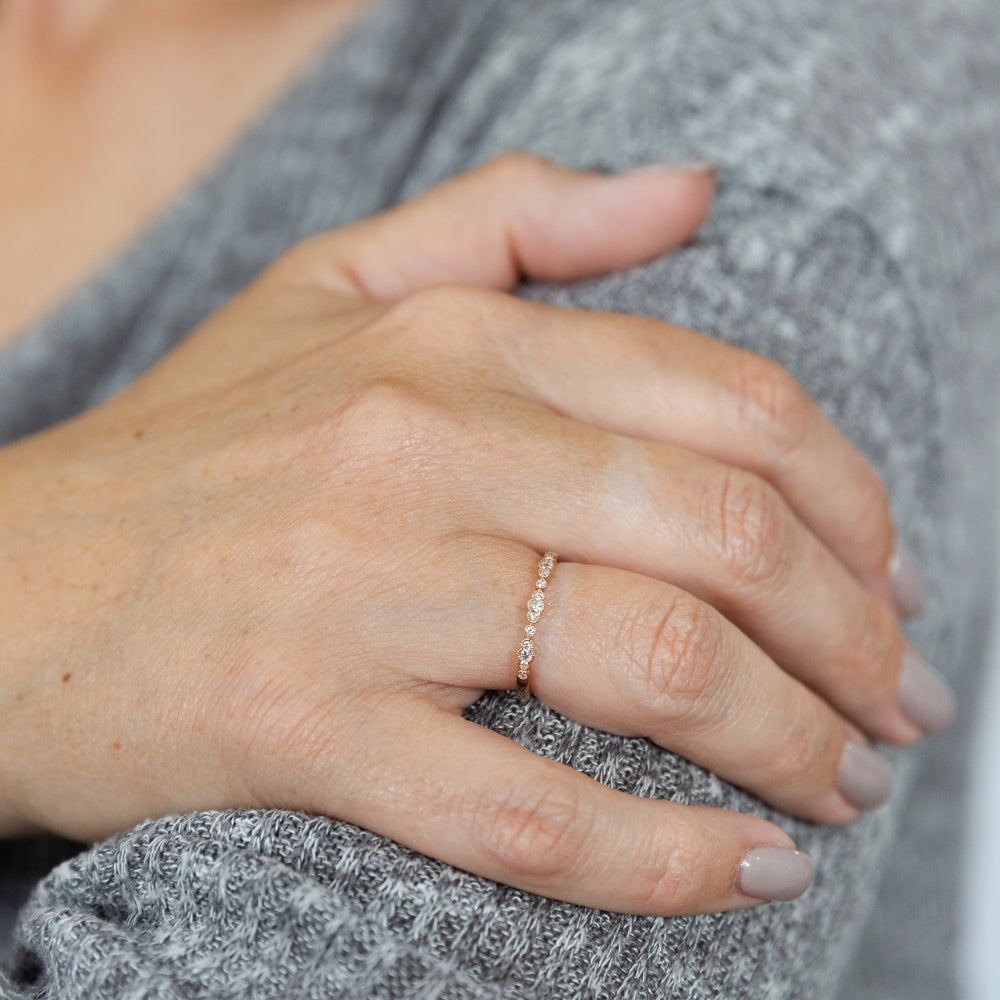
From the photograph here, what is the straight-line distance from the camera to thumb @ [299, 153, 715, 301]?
0.65 meters

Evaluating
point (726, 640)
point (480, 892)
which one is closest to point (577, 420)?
point (726, 640)

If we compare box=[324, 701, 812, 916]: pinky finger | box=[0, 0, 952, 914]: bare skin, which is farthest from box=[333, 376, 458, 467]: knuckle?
box=[324, 701, 812, 916]: pinky finger

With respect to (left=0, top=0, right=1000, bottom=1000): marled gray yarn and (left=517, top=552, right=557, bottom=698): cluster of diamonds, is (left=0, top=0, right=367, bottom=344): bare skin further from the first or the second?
(left=517, top=552, right=557, bottom=698): cluster of diamonds

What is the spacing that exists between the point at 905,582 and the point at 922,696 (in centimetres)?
8

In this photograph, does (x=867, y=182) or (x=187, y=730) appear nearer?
(x=187, y=730)

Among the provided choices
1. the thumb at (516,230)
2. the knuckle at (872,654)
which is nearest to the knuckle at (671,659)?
the knuckle at (872,654)

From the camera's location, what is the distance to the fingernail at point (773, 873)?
0.50m

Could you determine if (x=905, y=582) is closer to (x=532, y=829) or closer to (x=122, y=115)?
(x=532, y=829)

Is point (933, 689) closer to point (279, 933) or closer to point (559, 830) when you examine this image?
point (559, 830)

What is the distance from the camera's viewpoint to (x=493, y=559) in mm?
513

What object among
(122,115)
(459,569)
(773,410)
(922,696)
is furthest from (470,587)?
(122,115)

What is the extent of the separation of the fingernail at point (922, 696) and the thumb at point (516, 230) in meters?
0.33

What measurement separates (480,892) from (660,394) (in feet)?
0.98

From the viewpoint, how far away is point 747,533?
540 millimetres
